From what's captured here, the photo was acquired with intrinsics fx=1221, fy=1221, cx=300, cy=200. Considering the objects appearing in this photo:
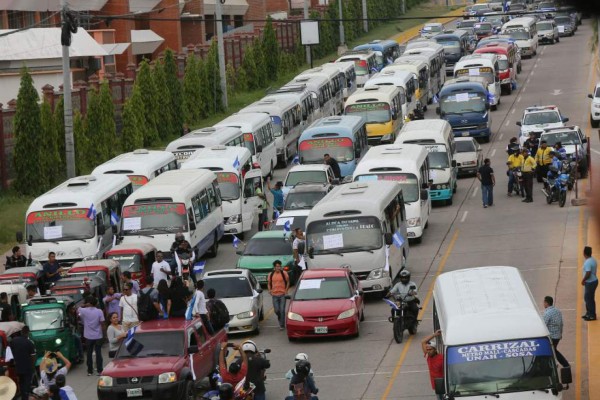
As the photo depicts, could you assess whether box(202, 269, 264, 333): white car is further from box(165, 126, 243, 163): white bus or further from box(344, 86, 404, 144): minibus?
box(344, 86, 404, 144): minibus

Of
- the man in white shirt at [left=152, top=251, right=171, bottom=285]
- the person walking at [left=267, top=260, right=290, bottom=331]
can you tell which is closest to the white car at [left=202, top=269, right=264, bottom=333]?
the person walking at [left=267, top=260, right=290, bottom=331]

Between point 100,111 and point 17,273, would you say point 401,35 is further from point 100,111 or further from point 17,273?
point 17,273

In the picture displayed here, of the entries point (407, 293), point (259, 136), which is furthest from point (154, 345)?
point (259, 136)

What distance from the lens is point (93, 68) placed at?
72125mm

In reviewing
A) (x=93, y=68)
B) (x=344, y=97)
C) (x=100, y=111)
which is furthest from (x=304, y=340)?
(x=93, y=68)

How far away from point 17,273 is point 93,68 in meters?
46.1

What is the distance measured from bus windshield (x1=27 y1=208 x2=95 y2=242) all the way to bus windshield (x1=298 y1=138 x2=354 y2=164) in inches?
453

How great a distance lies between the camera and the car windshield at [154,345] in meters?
19.2

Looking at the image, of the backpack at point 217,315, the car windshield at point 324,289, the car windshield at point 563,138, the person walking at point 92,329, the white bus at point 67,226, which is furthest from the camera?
the car windshield at point 563,138

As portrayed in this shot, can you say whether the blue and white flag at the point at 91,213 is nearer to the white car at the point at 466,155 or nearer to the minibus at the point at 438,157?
the minibus at the point at 438,157

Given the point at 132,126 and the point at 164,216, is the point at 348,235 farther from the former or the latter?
the point at 132,126

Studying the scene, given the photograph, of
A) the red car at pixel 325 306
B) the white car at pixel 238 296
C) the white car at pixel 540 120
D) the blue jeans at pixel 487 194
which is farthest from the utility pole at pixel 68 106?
the white car at pixel 540 120

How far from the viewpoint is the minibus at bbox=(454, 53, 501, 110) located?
57.1m

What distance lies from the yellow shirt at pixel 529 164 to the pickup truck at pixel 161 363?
756 inches
